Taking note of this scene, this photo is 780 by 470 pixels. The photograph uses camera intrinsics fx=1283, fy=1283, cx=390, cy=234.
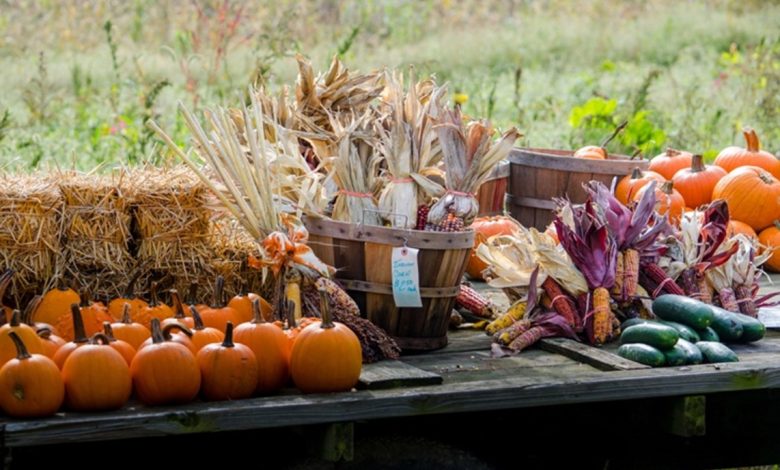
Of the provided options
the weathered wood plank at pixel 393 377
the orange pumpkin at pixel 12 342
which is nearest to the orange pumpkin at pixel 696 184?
the weathered wood plank at pixel 393 377

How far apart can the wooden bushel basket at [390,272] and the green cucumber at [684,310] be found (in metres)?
0.75

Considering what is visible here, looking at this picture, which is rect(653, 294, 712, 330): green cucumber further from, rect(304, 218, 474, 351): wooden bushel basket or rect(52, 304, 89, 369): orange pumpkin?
rect(52, 304, 89, 369): orange pumpkin

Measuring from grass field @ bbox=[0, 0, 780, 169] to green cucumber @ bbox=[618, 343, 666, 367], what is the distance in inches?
160

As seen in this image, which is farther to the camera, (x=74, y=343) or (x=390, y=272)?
(x=390, y=272)

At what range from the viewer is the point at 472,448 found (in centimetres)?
399

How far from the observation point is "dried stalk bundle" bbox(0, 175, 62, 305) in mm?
4117

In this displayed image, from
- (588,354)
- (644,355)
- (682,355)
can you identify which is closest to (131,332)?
(588,354)

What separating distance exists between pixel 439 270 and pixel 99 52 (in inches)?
397

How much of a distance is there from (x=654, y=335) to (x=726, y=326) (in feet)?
1.57

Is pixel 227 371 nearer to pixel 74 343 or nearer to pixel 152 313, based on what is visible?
pixel 74 343

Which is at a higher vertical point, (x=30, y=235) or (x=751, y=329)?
(x=30, y=235)

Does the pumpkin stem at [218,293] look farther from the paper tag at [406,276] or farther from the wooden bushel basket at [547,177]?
the wooden bushel basket at [547,177]

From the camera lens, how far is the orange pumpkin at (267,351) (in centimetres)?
365

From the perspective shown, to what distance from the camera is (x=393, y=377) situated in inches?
148
